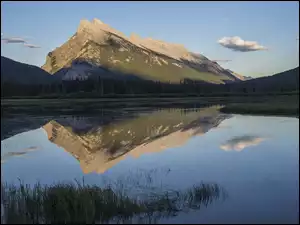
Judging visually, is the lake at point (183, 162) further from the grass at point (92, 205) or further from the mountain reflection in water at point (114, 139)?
the grass at point (92, 205)

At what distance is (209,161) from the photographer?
71.5 feet

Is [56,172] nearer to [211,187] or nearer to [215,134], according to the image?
[211,187]

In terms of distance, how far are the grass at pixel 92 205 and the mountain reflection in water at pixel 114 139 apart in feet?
20.6

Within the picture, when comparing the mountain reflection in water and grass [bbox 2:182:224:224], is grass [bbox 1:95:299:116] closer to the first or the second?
the mountain reflection in water

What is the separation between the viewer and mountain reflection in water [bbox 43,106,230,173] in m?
24.5

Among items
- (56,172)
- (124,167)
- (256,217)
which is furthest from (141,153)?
(256,217)

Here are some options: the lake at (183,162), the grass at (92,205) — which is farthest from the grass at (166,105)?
the grass at (92,205)

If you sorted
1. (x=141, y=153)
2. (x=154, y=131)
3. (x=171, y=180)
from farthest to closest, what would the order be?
(x=154, y=131) < (x=141, y=153) < (x=171, y=180)

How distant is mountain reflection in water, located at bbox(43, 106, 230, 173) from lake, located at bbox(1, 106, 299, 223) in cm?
6

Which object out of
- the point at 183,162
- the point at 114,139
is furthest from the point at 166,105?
the point at 183,162

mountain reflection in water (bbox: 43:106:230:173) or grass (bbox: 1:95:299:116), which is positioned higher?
grass (bbox: 1:95:299:116)

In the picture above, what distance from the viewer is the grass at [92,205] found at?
1209 cm

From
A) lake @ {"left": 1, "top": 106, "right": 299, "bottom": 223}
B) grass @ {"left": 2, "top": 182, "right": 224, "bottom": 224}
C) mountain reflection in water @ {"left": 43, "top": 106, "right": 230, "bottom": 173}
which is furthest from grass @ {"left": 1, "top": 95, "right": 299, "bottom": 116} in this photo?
grass @ {"left": 2, "top": 182, "right": 224, "bottom": 224}

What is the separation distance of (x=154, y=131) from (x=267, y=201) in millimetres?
24855
